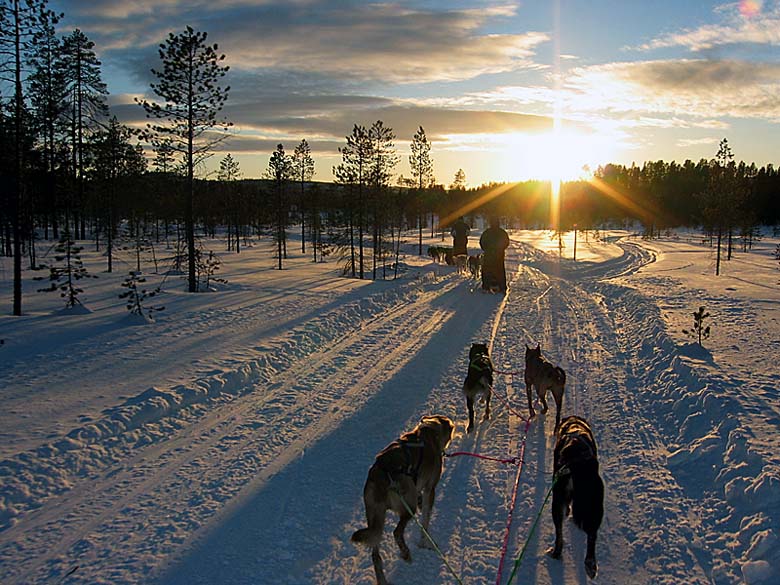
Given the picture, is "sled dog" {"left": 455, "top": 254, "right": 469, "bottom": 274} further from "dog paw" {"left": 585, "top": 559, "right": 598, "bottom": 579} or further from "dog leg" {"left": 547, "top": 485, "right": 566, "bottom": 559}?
"dog paw" {"left": 585, "top": 559, "right": 598, "bottom": 579}

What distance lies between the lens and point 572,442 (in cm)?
439

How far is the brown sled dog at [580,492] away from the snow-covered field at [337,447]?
0.73ft

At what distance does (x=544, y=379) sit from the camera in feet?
23.1

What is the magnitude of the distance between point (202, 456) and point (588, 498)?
428 cm

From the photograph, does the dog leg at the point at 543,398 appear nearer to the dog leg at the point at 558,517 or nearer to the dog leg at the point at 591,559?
the dog leg at the point at 558,517

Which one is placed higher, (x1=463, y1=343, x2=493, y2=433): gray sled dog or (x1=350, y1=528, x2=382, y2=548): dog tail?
(x1=463, y1=343, x2=493, y2=433): gray sled dog

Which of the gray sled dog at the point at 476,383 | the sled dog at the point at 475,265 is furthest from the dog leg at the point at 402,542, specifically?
the sled dog at the point at 475,265

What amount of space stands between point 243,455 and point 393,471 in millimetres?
2775

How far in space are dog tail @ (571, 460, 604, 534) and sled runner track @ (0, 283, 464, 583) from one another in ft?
10.6

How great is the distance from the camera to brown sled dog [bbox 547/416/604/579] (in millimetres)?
3893

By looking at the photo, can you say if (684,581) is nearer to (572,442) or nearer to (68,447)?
(572,442)

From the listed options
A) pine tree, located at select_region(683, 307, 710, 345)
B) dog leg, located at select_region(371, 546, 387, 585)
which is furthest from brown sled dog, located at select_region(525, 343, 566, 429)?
pine tree, located at select_region(683, 307, 710, 345)

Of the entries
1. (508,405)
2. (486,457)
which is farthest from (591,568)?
(508,405)

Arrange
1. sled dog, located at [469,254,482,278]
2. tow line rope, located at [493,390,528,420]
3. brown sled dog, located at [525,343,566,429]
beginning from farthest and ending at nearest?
sled dog, located at [469,254,482,278], tow line rope, located at [493,390,528,420], brown sled dog, located at [525,343,566,429]
